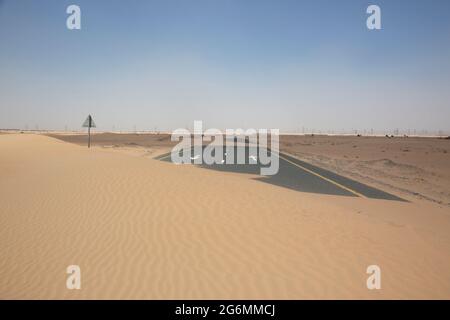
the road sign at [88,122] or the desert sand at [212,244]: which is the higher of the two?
the road sign at [88,122]

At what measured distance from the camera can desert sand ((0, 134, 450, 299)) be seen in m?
4.39

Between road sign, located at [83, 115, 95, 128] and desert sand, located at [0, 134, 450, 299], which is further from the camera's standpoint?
road sign, located at [83, 115, 95, 128]

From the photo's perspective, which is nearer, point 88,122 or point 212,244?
point 212,244

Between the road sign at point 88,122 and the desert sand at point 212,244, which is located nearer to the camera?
the desert sand at point 212,244

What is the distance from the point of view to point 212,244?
5891 mm

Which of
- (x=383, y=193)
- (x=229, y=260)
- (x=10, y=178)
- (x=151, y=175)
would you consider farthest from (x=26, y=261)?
(x=383, y=193)

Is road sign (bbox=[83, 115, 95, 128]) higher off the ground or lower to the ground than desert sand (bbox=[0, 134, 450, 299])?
higher

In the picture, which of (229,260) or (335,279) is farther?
(229,260)

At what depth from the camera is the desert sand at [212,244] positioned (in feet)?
14.4

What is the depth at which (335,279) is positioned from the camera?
463 cm

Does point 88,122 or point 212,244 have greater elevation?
point 88,122

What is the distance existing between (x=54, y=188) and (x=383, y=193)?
1140 cm
